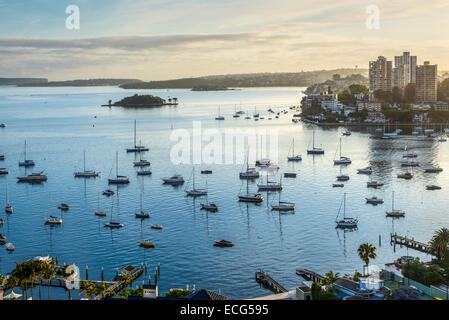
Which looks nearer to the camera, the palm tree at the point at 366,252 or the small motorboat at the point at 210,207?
the palm tree at the point at 366,252

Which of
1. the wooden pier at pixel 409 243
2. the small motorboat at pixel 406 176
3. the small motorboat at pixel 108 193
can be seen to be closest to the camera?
the wooden pier at pixel 409 243

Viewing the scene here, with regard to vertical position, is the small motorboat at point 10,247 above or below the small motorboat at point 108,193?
below

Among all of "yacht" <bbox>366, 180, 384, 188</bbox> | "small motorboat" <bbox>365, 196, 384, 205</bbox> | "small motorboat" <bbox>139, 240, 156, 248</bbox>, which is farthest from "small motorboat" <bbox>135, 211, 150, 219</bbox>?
"yacht" <bbox>366, 180, 384, 188</bbox>

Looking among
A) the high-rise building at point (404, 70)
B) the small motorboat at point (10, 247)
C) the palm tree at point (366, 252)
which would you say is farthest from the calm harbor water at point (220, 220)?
the high-rise building at point (404, 70)

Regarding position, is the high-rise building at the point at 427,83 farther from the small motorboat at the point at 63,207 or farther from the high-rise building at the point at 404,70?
the small motorboat at the point at 63,207

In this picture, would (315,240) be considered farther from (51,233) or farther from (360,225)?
(51,233)

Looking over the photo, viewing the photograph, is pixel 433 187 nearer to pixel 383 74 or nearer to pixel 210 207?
pixel 210 207

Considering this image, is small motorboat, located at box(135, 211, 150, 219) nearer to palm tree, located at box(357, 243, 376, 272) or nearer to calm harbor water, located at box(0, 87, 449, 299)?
calm harbor water, located at box(0, 87, 449, 299)
